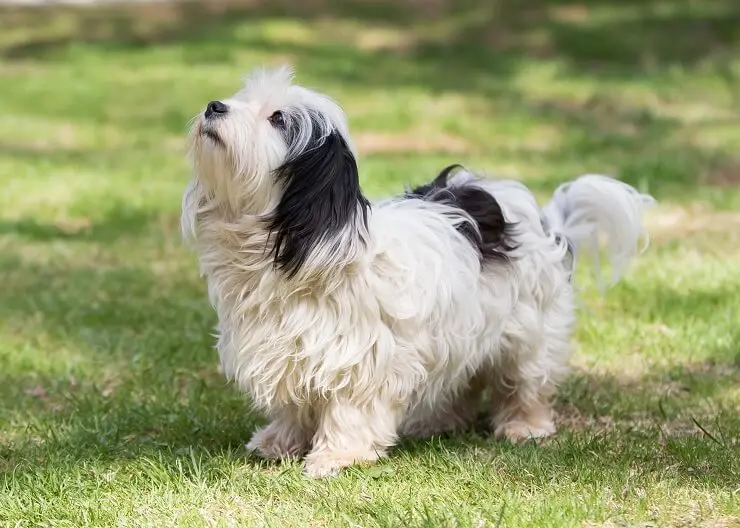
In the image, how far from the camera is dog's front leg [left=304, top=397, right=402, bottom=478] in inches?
178

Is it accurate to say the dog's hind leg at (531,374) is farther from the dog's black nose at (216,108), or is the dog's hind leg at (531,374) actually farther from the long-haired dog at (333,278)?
the dog's black nose at (216,108)

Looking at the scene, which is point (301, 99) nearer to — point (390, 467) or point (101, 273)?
point (390, 467)

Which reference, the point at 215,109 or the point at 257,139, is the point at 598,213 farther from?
the point at 215,109

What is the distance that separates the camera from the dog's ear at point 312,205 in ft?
14.0

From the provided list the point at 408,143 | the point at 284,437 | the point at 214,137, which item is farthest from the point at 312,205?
the point at 408,143

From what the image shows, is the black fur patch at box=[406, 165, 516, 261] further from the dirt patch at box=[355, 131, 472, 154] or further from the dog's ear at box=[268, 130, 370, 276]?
the dirt patch at box=[355, 131, 472, 154]

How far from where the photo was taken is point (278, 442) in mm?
4773

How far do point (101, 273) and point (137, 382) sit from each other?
2428 millimetres

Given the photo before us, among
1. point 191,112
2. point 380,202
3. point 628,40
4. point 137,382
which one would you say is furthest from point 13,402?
point 628,40

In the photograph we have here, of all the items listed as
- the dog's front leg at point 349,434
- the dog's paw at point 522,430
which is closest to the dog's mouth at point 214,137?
the dog's front leg at point 349,434

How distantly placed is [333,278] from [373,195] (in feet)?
18.1

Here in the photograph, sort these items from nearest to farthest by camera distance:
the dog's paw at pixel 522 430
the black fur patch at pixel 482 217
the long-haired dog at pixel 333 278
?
the long-haired dog at pixel 333 278
the black fur patch at pixel 482 217
the dog's paw at pixel 522 430

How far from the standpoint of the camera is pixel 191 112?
15.8 m

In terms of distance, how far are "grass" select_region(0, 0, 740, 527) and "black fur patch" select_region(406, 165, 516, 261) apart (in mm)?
803
